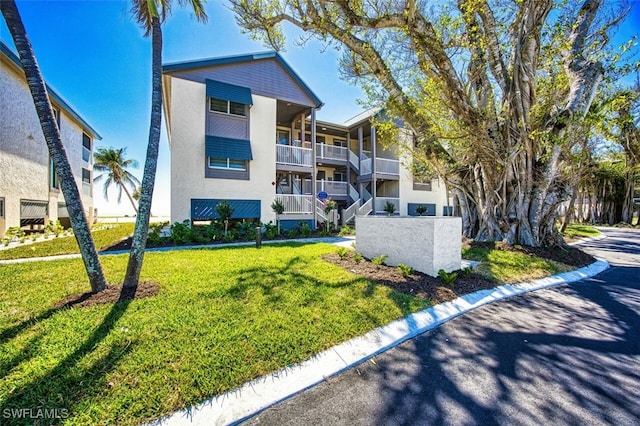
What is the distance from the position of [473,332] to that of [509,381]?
1059 millimetres

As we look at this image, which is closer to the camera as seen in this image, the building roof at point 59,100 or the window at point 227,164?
the building roof at point 59,100

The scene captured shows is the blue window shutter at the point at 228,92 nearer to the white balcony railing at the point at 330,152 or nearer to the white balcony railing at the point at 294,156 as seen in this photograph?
the white balcony railing at the point at 294,156

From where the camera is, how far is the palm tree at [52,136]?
3.66m

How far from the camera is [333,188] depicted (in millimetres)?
18000

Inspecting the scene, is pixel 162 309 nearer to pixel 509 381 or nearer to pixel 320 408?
pixel 320 408

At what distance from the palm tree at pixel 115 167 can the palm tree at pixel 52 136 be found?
104 feet

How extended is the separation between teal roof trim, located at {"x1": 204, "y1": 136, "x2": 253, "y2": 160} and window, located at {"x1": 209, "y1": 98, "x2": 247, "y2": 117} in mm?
1574

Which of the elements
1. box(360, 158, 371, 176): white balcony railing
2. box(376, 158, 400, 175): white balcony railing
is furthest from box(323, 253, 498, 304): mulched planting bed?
box(376, 158, 400, 175): white balcony railing

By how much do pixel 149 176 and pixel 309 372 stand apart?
168 inches

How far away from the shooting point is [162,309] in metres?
3.80

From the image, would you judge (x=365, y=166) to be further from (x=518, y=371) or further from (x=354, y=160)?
(x=518, y=371)

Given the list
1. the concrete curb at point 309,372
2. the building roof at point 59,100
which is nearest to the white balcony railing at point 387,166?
the concrete curb at point 309,372

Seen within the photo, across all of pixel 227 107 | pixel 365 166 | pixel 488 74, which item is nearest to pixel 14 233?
pixel 227 107

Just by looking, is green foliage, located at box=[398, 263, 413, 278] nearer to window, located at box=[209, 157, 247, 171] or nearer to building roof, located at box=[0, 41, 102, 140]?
window, located at box=[209, 157, 247, 171]
